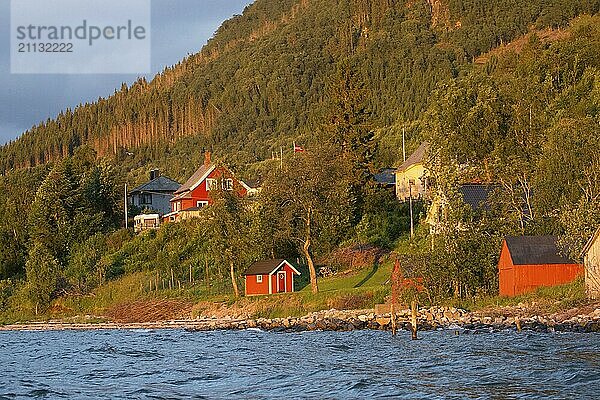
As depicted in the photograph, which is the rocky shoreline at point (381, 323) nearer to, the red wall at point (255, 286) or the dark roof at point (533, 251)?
the red wall at point (255, 286)

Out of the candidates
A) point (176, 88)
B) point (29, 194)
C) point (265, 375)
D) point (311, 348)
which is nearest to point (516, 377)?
point (265, 375)

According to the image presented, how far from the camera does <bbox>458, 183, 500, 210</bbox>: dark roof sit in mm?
59494

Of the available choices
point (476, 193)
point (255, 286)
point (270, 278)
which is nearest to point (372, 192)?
point (476, 193)

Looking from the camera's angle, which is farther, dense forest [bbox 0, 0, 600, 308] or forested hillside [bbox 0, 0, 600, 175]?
forested hillside [bbox 0, 0, 600, 175]

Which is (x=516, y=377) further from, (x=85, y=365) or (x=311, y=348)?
(x=85, y=365)

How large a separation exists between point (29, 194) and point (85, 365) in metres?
60.5

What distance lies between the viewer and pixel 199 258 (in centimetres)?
7094

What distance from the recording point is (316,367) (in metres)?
30.5

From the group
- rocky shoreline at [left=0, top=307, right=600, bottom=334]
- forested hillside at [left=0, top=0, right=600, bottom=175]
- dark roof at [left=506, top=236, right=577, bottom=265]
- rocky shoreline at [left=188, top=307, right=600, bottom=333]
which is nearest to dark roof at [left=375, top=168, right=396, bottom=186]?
rocky shoreline at [left=0, top=307, right=600, bottom=334]

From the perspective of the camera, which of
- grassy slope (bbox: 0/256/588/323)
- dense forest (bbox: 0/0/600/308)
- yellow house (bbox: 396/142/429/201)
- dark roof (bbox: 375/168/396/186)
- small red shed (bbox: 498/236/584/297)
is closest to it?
grassy slope (bbox: 0/256/588/323)

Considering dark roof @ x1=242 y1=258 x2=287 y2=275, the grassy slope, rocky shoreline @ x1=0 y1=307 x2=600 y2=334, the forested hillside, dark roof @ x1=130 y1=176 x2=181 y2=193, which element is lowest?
rocky shoreline @ x1=0 y1=307 x2=600 y2=334

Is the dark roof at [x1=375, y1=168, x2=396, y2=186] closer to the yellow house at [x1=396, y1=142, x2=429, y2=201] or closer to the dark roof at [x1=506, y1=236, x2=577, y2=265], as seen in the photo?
the yellow house at [x1=396, y1=142, x2=429, y2=201]

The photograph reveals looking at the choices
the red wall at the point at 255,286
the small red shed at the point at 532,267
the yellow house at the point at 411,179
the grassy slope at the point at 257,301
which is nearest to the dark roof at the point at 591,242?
the grassy slope at the point at 257,301

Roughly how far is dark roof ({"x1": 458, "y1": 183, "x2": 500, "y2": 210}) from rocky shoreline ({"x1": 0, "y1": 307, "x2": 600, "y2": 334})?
1326cm
